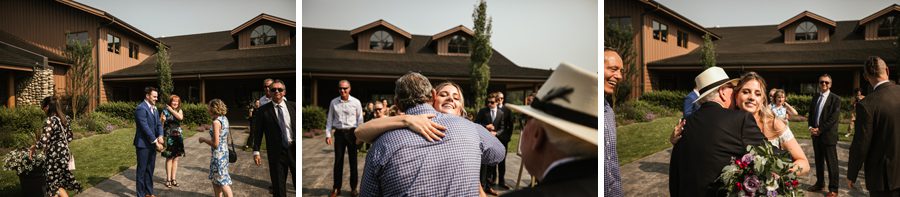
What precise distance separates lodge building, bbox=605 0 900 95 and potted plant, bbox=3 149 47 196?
4.50m

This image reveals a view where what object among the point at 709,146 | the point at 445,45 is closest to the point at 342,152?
the point at 445,45

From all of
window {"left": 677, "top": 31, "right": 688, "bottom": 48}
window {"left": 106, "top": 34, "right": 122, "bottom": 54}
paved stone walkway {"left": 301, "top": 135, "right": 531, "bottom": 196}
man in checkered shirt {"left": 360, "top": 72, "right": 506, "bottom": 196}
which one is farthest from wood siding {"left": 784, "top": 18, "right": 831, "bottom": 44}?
window {"left": 106, "top": 34, "right": 122, "bottom": 54}

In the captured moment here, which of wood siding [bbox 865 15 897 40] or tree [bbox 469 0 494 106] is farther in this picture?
wood siding [bbox 865 15 897 40]

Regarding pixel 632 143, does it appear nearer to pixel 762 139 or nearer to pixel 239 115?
pixel 762 139

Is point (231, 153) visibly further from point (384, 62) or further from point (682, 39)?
point (682, 39)

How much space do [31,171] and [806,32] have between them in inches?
224

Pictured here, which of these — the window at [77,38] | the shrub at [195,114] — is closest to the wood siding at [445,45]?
the shrub at [195,114]

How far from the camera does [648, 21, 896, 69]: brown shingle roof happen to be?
4.36 m

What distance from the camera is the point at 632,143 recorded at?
4.83 m

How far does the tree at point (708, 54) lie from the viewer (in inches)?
177

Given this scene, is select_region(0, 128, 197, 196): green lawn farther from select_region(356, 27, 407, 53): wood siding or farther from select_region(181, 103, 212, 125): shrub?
select_region(356, 27, 407, 53): wood siding

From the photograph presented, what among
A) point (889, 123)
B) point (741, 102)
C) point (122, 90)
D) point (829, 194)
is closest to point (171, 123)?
point (122, 90)

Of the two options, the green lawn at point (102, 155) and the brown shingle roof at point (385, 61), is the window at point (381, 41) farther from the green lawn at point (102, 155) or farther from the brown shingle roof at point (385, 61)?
the green lawn at point (102, 155)

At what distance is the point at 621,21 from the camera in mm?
4840
